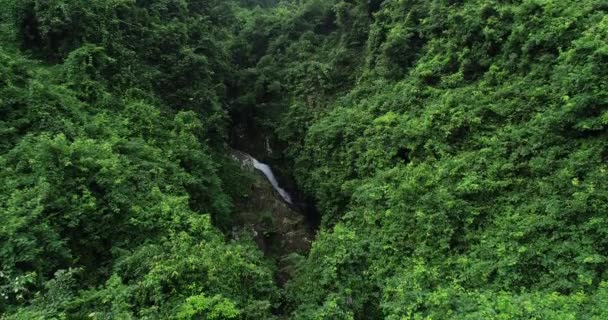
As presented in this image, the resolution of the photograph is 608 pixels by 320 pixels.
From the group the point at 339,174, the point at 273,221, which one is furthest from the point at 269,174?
the point at 339,174

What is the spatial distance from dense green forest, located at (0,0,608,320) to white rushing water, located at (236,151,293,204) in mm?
2036

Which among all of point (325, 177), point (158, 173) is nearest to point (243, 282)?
point (158, 173)

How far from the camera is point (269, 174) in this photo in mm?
24094

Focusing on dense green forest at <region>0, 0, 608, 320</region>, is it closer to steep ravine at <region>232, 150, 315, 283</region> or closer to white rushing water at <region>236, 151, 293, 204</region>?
steep ravine at <region>232, 150, 315, 283</region>

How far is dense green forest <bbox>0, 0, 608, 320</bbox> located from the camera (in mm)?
10430

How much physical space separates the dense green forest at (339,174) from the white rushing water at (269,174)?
2.04 meters

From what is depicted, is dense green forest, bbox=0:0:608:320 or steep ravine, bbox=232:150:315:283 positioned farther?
steep ravine, bbox=232:150:315:283

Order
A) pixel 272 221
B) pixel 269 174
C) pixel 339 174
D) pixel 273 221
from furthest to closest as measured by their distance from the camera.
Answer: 1. pixel 269 174
2. pixel 273 221
3. pixel 272 221
4. pixel 339 174

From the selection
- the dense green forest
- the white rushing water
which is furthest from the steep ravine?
the dense green forest

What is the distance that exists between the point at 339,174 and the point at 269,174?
630 centimetres

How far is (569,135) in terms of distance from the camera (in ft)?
40.1

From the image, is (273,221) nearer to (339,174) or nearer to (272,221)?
(272,221)

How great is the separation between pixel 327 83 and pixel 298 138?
11.8 ft

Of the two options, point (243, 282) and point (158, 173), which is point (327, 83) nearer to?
point (158, 173)
